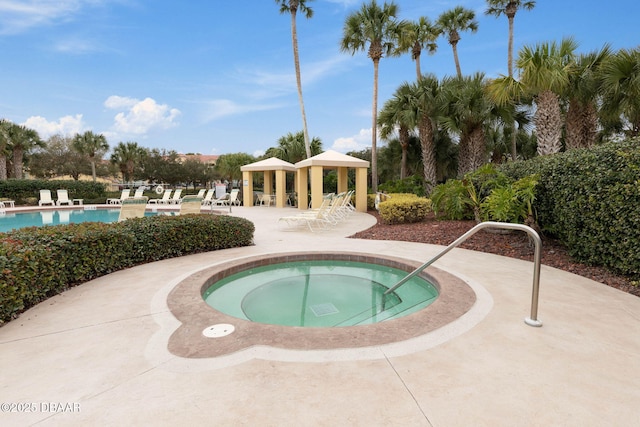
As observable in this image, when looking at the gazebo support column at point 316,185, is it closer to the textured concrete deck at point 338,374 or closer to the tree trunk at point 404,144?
the tree trunk at point 404,144

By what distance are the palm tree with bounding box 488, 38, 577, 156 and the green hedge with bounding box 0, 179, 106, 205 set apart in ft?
84.3

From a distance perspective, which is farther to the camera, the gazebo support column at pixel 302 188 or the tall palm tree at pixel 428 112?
the gazebo support column at pixel 302 188

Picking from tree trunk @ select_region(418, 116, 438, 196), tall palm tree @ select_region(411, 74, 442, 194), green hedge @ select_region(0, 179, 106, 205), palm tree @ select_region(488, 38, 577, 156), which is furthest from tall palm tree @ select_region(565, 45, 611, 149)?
green hedge @ select_region(0, 179, 106, 205)

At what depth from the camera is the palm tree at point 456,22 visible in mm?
22078

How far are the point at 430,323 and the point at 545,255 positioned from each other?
4.11 metres

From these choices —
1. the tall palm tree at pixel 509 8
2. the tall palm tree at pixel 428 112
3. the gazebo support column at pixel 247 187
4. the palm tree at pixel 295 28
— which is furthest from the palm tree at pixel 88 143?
the tall palm tree at pixel 509 8

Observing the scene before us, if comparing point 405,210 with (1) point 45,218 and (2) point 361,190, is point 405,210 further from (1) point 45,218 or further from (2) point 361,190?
(1) point 45,218

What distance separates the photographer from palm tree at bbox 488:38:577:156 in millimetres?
8352

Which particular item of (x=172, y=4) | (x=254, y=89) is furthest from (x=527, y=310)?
(x=254, y=89)

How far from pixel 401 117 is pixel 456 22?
12229 millimetres

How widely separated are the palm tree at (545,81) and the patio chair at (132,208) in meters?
10.7

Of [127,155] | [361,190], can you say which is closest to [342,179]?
[361,190]

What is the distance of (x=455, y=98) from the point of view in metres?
14.5

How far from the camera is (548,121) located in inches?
363
